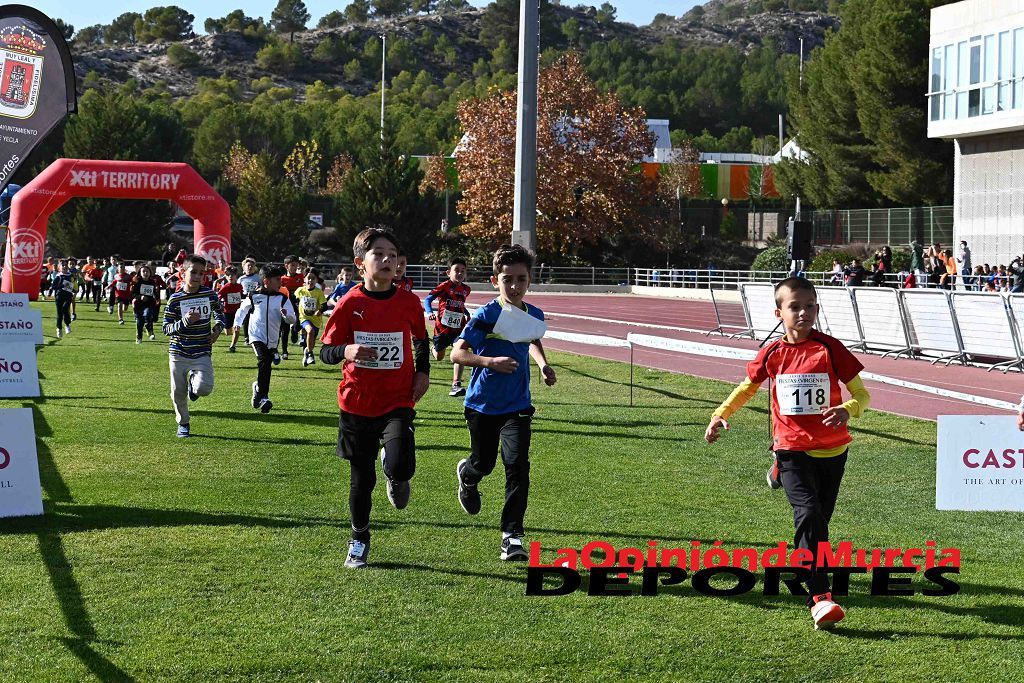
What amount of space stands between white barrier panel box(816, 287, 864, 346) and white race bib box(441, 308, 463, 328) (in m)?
10.5

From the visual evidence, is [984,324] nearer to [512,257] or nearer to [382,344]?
[512,257]

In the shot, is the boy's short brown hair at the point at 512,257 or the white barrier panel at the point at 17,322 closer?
the boy's short brown hair at the point at 512,257

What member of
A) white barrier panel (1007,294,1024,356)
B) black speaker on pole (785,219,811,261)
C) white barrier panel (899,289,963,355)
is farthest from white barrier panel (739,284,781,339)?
white barrier panel (1007,294,1024,356)

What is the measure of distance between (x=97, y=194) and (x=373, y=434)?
3775cm

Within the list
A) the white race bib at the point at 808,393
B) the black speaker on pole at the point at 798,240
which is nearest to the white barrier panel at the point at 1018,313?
the black speaker on pole at the point at 798,240

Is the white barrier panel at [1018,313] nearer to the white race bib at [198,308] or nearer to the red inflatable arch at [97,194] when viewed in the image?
the white race bib at [198,308]

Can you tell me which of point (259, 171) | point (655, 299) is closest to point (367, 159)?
point (259, 171)

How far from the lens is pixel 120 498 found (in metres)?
9.54

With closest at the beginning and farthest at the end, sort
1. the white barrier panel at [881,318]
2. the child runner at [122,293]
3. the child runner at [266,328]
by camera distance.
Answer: the child runner at [266,328], the white barrier panel at [881,318], the child runner at [122,293]

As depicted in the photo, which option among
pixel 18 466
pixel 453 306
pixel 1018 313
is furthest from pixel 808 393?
pixel 1018 313

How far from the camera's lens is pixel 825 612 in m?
Answer: 5.89

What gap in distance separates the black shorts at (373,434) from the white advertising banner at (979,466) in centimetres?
311

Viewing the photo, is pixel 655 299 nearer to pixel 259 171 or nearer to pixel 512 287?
pixel 259 171

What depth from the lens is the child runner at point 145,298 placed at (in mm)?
29234
